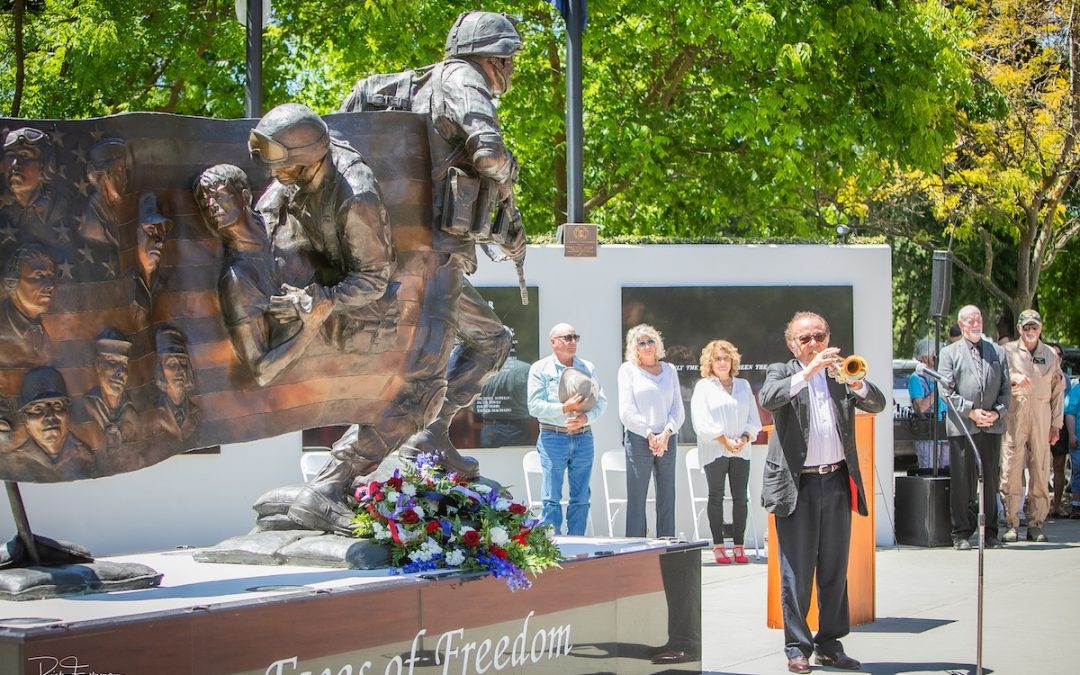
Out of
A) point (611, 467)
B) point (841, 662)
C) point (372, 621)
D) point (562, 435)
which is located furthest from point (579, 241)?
point (372, 621)

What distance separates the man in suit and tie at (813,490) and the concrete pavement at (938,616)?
0.32 m

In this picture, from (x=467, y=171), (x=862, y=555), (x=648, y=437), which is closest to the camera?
(x=467, y=171)

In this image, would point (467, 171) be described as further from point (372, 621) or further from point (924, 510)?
point (924, 510)

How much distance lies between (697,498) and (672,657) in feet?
A: 18.2

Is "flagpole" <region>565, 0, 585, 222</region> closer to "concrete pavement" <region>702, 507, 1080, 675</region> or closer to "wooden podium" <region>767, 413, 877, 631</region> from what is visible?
"concrete pavement" <region>702, 507, 1080, 675</region>

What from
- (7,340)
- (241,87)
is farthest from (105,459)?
(241,87)

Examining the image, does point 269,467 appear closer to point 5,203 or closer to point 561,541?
point 561,541

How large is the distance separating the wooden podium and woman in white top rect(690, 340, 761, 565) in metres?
2.47

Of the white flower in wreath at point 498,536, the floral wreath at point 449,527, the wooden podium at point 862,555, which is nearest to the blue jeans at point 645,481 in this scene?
the wooden podium at point 862,555

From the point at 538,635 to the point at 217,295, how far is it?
83.7 inches

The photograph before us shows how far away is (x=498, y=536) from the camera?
6.29 meters

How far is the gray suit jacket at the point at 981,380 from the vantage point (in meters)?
12.8

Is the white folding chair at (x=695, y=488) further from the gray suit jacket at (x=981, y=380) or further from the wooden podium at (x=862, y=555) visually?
the wooden podium at (x=862, y=555)

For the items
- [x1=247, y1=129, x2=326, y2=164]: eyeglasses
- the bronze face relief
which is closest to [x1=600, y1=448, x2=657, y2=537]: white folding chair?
the bronze face relief
